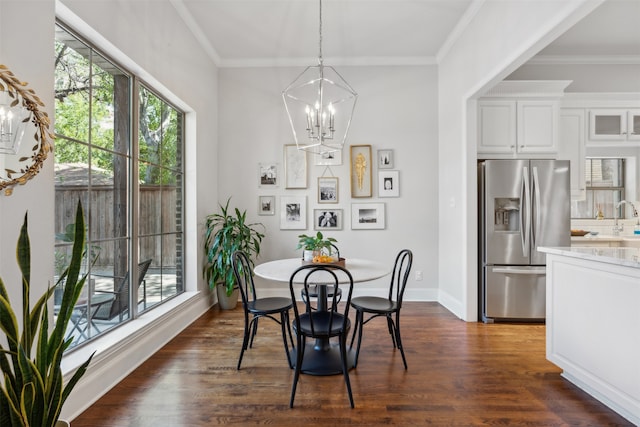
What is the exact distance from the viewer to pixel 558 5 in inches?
77.6

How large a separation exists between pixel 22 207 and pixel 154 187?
1.47 m

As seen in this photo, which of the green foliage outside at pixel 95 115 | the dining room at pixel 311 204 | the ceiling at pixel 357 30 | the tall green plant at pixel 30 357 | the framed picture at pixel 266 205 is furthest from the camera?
the framed picture at pixel 266 205

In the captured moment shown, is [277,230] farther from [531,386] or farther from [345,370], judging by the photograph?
[531,386]

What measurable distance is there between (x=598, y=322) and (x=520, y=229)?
1.47 meters

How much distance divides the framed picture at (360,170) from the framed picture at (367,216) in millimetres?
155

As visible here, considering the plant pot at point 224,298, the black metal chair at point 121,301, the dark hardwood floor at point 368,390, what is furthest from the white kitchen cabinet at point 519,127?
the black metal chair at point 121,301

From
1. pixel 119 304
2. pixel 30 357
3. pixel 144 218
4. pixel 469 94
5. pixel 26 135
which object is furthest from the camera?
pixel 469 94

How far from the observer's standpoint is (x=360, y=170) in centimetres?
412

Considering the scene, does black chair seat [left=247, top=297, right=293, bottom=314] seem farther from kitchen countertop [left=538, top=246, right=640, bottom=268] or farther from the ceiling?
the ceiling

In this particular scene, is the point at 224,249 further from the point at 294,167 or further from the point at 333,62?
the point at 333,62

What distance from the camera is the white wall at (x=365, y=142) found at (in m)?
4.10

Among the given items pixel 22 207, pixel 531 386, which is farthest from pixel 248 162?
pixel 531 386

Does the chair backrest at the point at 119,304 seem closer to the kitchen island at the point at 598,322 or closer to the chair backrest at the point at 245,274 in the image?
the chair backrest at the point at 245,274

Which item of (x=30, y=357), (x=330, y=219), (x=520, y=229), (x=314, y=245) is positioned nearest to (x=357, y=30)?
(x=330, y=219)
